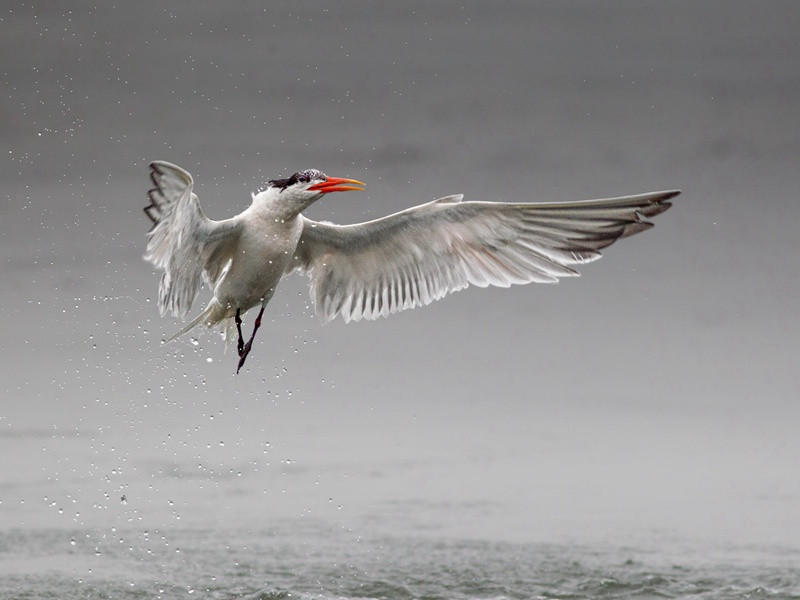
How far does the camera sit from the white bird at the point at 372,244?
737 cm

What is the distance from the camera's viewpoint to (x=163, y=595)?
27.9 ft

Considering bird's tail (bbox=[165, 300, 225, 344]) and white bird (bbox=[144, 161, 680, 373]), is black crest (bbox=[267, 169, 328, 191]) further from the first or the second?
bird's tail (bbox=[165, 300, 225, 344])

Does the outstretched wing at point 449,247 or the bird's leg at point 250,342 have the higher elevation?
the outstretched wing at point 449,247

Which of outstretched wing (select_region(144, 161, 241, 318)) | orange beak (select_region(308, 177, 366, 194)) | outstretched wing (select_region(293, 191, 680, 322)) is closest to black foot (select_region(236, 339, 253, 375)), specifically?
outstretched wing (select_region(144, 161, 241, 318))

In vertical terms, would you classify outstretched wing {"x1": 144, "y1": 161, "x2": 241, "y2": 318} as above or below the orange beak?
below

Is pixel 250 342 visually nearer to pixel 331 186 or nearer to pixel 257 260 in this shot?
pixel 257 260

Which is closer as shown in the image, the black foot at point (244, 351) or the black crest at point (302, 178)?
the black crest at point (302, 178)

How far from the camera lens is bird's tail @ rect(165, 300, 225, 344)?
8.27m

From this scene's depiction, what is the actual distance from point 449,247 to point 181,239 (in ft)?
6.47

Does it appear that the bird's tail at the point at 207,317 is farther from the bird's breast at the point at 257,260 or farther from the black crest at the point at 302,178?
the black crest at the point at 302,178

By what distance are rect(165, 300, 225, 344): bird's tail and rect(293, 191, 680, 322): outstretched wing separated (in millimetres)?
820

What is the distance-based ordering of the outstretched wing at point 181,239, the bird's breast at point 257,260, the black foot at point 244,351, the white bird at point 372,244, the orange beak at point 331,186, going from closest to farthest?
the outstretched wing at point 181,239 → the white bird at point 372,244 → the orange beak at point 331,186 → the bird's breast at point 257,260 → the black foot at point 244,351

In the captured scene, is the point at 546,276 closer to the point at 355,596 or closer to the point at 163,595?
the point at 355,596

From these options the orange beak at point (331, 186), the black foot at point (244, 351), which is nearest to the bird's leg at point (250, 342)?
the black foot at point (244, 351)
